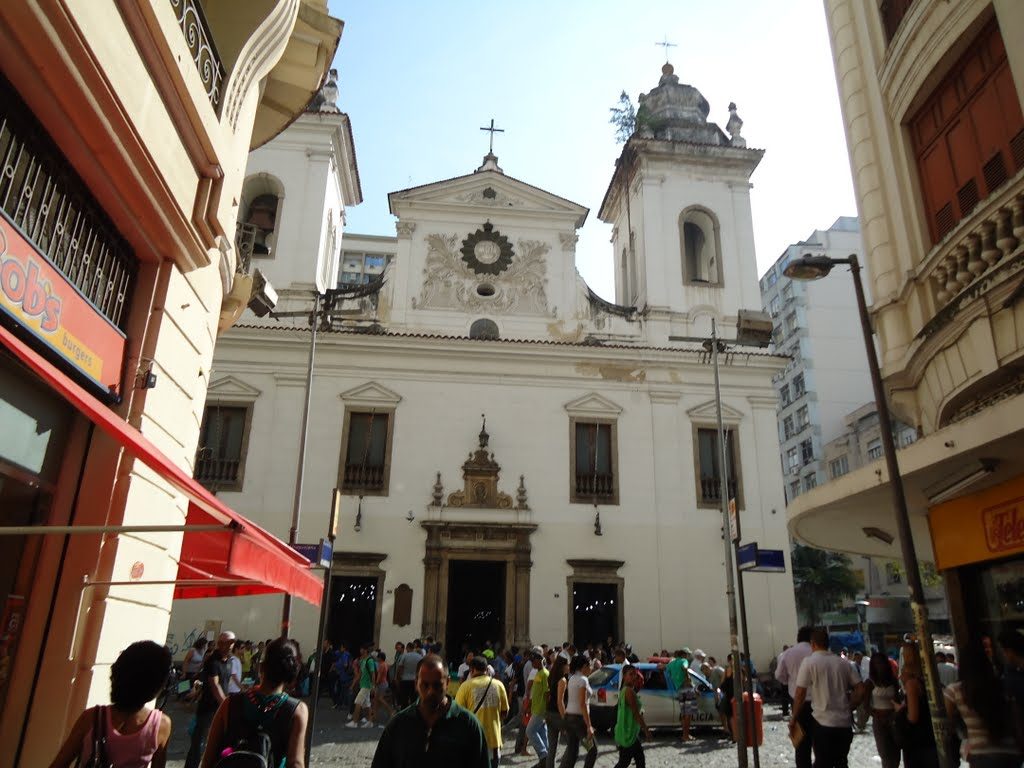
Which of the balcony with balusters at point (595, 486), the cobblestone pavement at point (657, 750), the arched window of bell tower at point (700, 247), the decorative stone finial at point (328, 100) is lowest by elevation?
the cobblestone pavement at point (657, 750)

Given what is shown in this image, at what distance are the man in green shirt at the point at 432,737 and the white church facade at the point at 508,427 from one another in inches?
624

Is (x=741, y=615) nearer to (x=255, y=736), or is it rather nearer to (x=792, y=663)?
(x=792, y=663)

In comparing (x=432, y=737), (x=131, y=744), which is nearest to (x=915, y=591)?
(x=432, y=737)

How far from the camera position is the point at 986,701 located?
477cm

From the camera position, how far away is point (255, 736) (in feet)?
Result: 12.7

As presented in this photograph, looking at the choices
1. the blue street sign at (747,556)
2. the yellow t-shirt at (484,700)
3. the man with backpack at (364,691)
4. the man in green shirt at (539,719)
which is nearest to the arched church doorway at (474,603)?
the man with backpack at (364,691)

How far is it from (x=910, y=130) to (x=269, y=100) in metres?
8.03

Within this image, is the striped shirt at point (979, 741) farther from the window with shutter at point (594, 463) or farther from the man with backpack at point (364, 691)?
the window with shutter at point (594, 463)

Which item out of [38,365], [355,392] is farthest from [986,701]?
[355,392]

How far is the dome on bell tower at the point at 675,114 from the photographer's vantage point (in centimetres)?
2733

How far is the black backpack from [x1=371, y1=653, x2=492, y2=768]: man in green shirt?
19.6 inches

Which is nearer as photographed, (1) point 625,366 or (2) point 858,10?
(2) point 858,10

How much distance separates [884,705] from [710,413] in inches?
591

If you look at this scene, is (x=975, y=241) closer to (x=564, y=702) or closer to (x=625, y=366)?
(x=564, y=702)
